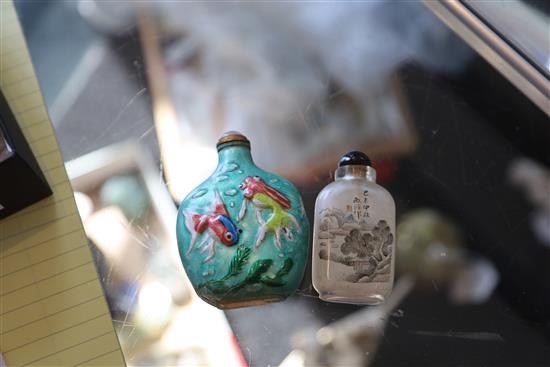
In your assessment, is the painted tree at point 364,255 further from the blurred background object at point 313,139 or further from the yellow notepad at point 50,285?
the yellow notepad at point 50,285

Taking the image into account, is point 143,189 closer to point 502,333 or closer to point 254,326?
point 254,326

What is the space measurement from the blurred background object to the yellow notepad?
0.02 meters

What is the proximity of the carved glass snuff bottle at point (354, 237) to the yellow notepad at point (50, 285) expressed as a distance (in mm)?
268

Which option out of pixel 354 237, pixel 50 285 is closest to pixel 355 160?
pixel 354 237

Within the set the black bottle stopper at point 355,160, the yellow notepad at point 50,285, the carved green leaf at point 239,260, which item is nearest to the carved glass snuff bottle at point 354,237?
the black bottle stopper at point 355,160

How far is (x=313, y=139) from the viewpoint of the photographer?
78cm

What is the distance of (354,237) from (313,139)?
0.58 feet

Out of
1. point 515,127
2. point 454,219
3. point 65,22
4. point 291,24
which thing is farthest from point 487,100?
point 65,22

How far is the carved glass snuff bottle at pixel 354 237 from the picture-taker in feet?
2.14

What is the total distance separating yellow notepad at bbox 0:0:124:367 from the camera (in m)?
0.71

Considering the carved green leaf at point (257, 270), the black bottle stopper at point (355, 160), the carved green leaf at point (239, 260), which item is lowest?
the carved green leaf at point (257, 270)

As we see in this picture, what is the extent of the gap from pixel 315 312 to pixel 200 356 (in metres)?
0.15

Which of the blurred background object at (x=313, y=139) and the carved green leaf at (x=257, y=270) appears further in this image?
the blurred background object at (x=313, y=139)

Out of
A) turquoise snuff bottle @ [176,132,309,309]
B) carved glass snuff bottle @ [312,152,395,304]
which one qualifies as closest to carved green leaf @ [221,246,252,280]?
turquoise snuff bottle @ [176,132,309,309]
